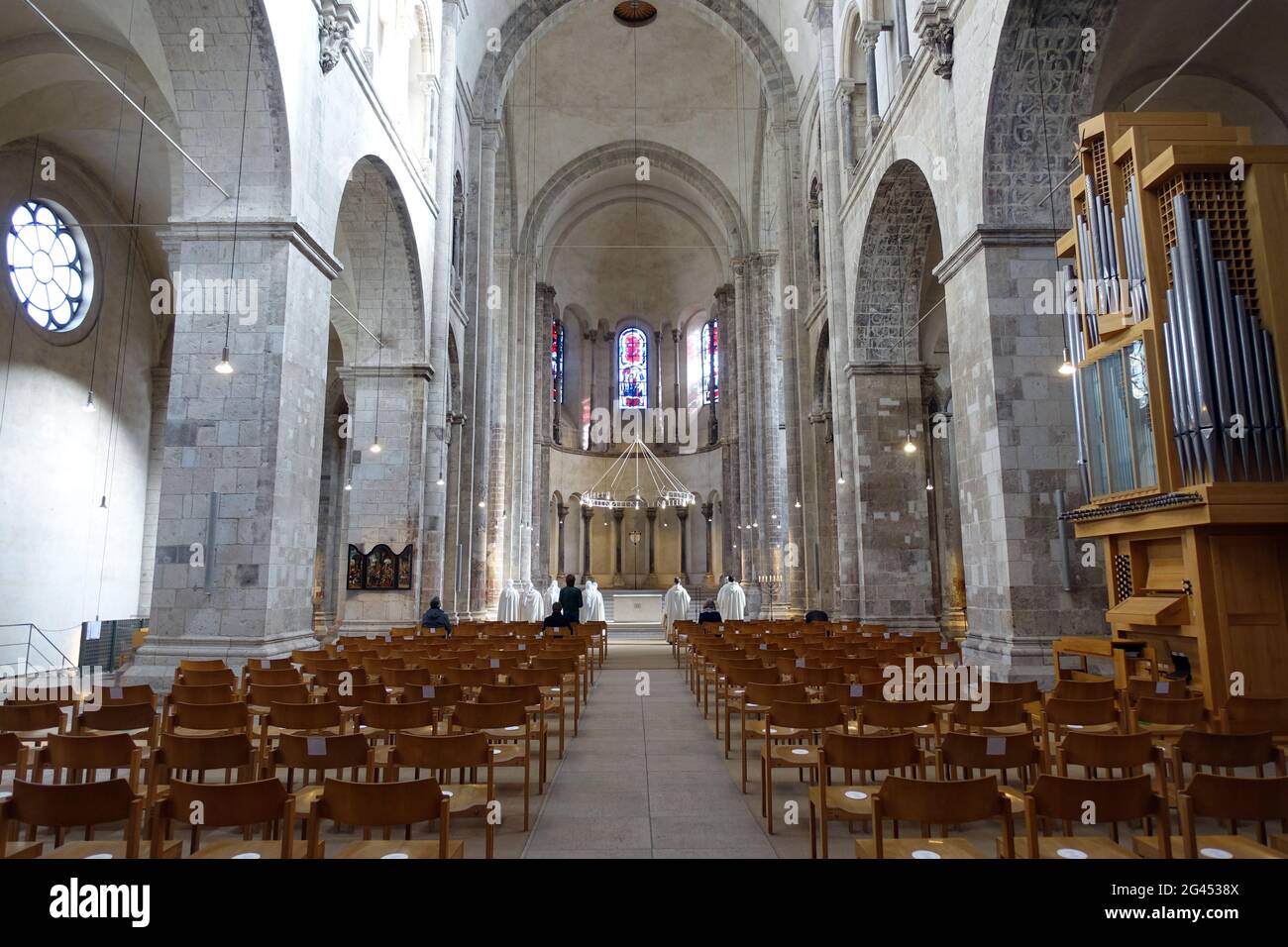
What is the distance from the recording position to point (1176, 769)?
3643mm

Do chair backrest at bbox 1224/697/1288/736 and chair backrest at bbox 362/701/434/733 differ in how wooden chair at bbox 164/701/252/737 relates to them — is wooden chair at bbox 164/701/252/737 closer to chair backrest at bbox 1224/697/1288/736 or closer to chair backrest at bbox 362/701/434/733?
chair backrest at bbox 362/701/434/733

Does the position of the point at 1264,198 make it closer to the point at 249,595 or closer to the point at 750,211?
the point at 249,595

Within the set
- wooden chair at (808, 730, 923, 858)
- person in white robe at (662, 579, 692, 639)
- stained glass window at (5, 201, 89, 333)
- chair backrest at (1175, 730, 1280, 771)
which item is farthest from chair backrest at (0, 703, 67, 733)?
person in white robe at (662, 579, 692, 639)

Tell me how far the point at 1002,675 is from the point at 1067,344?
12.0 ft

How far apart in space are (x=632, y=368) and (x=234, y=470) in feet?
98.9

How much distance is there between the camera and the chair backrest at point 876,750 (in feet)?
12.0

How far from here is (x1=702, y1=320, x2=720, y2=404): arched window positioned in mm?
35406

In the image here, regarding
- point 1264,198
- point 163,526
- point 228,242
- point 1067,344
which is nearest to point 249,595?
point 163,526

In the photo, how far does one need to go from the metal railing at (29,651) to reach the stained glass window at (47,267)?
5.32 meters

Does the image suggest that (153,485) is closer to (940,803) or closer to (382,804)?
(382,804)

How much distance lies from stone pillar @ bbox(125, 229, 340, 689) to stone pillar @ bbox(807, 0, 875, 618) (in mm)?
9977

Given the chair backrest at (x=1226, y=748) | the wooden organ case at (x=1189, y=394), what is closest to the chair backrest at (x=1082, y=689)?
the wooden organ case at (x=1189, y=394)

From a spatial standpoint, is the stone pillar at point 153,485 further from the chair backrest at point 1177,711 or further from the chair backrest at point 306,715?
the chair backrest at point 1177,711

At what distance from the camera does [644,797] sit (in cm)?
494
